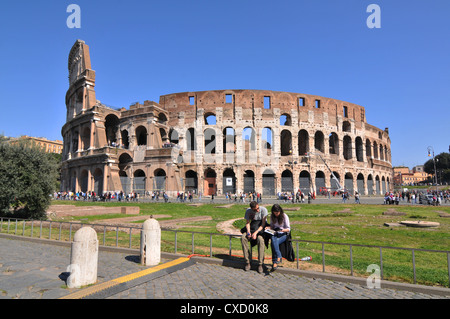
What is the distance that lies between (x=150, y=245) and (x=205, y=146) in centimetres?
3364

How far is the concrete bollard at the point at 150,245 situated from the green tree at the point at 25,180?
1075 centimetres

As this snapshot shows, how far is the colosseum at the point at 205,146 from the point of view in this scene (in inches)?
1391


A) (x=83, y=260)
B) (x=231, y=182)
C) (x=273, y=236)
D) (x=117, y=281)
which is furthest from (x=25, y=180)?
(x=231, y=182)

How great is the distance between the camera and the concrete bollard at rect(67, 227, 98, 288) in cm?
428

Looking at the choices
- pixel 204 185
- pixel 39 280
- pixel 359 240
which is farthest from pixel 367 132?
pixel 39 280


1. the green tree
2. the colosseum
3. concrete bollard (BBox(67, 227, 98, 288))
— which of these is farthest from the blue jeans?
the colosseum

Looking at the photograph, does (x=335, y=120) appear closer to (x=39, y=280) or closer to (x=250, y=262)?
(x=250, y=262)

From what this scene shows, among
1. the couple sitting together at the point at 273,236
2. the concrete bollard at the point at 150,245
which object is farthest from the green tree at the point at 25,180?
the couple sitting together at the point at 273,236

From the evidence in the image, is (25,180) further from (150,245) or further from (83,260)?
(83,260)

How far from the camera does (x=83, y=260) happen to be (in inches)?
174

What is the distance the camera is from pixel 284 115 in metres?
39.8

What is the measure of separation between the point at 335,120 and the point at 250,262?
1602 inches

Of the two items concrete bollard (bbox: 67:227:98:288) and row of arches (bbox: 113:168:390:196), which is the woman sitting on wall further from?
row of arches (bbox: 113:168:390:196)

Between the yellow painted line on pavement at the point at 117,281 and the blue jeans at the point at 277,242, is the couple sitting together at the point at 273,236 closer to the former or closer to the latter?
the blue jeans at the point at 277,242
